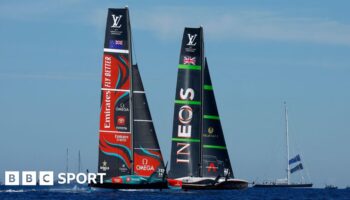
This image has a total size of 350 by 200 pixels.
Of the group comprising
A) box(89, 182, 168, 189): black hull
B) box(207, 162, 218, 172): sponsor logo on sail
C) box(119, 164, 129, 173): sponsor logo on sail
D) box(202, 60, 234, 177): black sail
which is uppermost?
box(202, 60, 234, 177): black sail

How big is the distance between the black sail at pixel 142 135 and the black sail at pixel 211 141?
8.60m

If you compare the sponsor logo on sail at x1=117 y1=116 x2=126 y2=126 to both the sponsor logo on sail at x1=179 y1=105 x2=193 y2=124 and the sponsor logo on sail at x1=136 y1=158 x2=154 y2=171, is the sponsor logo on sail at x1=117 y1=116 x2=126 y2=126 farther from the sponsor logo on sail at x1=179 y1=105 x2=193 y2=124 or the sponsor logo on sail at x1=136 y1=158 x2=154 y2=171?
the sponsor logo on sail at x1=179 y1=105 x2=193 y2=124

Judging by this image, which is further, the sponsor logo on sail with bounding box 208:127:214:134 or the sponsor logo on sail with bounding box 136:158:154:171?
the sponsor logo on sail with bounding box 208:127:214:134

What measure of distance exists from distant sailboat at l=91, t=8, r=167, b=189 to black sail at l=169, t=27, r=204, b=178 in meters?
6.06

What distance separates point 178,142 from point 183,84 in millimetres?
5180

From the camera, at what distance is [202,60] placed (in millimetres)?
87438

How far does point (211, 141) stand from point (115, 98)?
13.3 meters

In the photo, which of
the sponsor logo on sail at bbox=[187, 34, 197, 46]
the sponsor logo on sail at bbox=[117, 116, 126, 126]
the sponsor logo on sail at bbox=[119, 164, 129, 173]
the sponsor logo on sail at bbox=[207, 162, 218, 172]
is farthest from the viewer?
the sponsor logo on sail at bbox=[207, 162, 218, 172]

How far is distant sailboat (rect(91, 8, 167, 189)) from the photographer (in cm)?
7869

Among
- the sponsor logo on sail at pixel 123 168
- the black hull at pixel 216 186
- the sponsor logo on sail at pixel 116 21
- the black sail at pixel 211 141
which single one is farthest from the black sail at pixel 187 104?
the sponsor logo on sail at pixel 116 21

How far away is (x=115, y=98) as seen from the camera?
78812 mm

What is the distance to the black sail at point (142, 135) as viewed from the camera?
264ft

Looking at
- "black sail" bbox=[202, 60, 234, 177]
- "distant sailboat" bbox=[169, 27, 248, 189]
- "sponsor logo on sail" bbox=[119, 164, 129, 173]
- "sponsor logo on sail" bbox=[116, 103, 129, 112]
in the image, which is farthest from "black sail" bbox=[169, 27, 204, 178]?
"sponsor logo on sail" bbox=[116, 103, 129, 112]

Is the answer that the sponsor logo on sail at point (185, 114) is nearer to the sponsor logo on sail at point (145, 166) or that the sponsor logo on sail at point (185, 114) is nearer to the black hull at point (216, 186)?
the black hull at point (216, 186)
